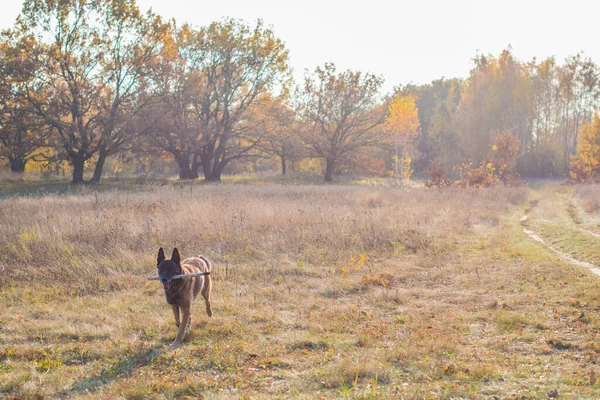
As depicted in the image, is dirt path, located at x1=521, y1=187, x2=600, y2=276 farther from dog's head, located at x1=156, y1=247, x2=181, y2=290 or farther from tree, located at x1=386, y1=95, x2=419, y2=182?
tree, located at x1=386, y1=95, x2=419, y2=182

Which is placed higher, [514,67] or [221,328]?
[514,67]

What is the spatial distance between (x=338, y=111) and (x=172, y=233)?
115 ft

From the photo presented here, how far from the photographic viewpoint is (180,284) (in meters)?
5.88

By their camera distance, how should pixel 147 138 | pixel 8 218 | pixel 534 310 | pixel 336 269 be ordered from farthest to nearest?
pixel 147 138, pixel 8 218, pixel 336 269, pixel 534 310

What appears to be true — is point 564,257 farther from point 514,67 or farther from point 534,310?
point 514,67

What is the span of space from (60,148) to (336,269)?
26254 mm

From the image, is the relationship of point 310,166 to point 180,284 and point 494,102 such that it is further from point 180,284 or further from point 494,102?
point 180,284

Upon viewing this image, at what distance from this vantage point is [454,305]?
7820mm

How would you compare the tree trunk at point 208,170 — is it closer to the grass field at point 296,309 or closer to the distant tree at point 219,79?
the distant tree at point 219,79

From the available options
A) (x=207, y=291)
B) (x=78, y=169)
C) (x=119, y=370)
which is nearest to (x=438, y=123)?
(x=78, y=169)

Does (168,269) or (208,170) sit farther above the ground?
(208,170)

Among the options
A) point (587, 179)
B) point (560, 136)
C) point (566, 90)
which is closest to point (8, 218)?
point (587, 179)

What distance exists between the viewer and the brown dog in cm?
569

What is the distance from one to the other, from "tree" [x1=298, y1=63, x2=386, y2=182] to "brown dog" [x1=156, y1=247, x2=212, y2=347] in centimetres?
3803
